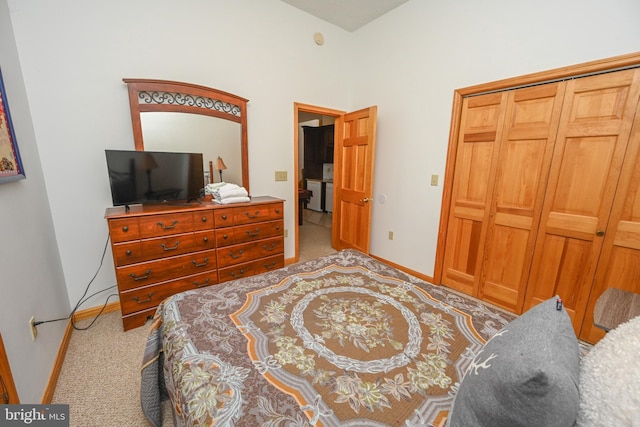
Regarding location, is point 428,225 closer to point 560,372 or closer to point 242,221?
point 242,221

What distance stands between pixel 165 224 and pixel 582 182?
10.8 ft

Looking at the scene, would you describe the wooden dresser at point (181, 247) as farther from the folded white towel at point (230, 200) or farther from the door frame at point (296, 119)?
the door frame at point (296, 119)

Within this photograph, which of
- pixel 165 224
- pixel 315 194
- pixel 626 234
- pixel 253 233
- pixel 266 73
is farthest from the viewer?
pixel 315 194

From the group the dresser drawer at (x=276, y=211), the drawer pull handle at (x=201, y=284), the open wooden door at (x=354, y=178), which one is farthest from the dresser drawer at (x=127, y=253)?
the open wooden door at (x=354, y=178)

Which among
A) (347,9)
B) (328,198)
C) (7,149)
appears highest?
(347,9)

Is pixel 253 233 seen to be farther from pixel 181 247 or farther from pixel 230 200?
pixel 181 247

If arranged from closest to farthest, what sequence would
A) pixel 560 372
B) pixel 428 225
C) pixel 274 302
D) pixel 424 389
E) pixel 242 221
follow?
1. pixel 560 372
2. pixel 424 389
3. pixel 274 302
4. pixel 242 221
5. pixel 428 225

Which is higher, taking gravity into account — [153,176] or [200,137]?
[200,137]

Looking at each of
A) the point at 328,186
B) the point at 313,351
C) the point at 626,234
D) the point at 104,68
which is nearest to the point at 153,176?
the point at 104,68

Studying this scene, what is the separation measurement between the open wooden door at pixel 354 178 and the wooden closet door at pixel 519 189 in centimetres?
133

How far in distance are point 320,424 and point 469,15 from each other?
3.28m

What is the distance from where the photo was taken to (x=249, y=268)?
2.57 meters

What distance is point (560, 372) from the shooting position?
51 centimetres

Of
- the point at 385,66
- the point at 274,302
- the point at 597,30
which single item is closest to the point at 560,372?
the point at 274,302
